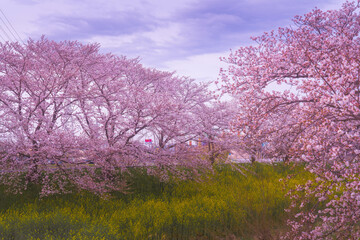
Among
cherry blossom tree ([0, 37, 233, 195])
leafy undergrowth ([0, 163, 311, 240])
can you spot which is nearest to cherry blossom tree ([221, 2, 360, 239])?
leafy undergrowth ([0, 163, 311, 240])

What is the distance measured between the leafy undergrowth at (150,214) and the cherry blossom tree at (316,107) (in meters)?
1.07

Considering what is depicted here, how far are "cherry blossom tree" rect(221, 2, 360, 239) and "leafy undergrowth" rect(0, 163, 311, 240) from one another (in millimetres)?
1067

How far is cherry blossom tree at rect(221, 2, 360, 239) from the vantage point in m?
5.00

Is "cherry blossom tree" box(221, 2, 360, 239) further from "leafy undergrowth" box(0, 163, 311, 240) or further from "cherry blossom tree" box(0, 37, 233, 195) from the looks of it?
"cherry blossom tree" box(0, 37, 233, 195)

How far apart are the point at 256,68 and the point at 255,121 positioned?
1659mm

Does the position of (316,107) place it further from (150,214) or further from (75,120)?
(75,120)

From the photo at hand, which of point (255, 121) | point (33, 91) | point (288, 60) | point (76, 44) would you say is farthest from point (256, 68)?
point (33, 91)

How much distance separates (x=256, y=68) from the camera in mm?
7832

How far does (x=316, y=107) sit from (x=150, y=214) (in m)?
4.80

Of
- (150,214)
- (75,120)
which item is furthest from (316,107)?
(75,120)

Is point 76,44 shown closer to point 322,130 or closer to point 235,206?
point 235,206

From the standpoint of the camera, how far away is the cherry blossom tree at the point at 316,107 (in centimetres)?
500

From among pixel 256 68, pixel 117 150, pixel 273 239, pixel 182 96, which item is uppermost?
pixel 182 96

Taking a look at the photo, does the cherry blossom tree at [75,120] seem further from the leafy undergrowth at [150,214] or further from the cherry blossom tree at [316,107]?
the cherry blossom tree at [316,107]
